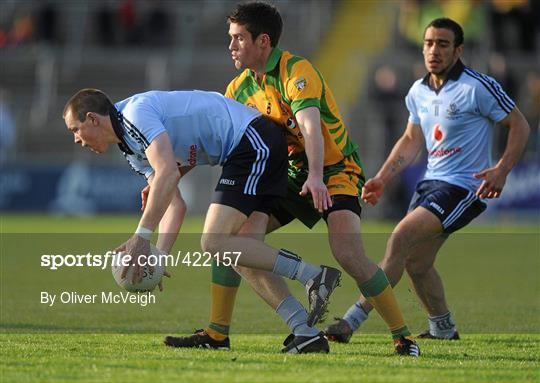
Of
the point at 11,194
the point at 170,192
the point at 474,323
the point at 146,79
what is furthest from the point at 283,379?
the point at 146,79

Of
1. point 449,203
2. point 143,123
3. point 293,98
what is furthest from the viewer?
point 449,203

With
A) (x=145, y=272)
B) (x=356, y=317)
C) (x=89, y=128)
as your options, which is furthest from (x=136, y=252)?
(x=356, y=317)

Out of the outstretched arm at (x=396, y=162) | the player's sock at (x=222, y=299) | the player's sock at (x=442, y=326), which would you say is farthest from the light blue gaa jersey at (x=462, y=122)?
the player's sock at (x=222, y=299)

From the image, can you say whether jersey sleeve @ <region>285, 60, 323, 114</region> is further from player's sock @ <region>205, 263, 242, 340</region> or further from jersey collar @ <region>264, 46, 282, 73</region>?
player's sock @ <region>205, 263, 242, 340</region>

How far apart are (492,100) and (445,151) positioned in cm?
53

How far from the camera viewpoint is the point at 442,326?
9148mm

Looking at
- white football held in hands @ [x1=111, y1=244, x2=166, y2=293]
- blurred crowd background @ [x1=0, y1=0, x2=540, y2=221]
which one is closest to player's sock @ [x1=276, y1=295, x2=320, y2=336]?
white football held in hands @ [x1=111, y1=244, x2=166, y2=293]

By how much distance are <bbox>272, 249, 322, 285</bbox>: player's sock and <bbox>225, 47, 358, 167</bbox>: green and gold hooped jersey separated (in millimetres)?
834

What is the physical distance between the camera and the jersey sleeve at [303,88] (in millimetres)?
7734

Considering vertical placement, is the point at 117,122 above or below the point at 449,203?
above

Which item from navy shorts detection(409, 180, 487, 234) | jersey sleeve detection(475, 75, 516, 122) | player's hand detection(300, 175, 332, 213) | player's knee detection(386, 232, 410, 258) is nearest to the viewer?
player's hand detection(300, 175, 332, 213)

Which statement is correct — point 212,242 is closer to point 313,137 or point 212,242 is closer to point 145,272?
point 145,272

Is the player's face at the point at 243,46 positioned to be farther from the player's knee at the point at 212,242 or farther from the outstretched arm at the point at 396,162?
the outstretched arm at the point at 396,162

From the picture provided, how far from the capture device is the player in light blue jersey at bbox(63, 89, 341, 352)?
7.28 meters
